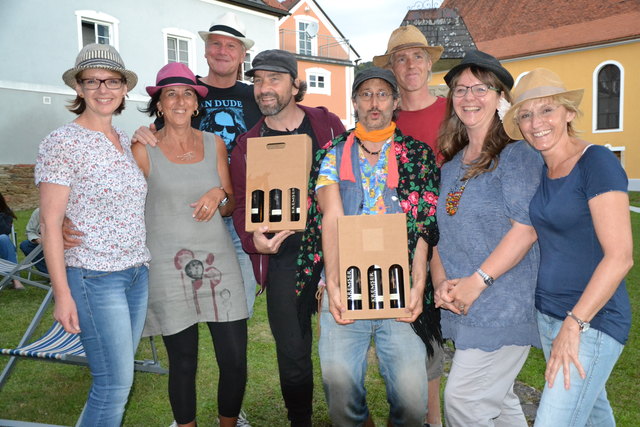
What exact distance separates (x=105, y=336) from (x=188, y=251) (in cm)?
70

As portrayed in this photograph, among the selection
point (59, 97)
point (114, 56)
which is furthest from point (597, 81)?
point (114, 56)

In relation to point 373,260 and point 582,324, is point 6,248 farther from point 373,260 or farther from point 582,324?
point 582,324

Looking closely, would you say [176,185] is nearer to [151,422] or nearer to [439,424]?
[151,422]

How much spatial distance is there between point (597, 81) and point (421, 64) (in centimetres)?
2844

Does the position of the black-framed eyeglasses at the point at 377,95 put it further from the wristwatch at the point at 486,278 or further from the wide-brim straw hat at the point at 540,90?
the wristwatch at the point at 486,278

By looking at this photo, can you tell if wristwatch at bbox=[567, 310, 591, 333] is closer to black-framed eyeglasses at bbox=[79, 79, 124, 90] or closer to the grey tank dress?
the grey tank dress

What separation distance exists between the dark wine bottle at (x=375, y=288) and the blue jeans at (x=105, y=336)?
1324 millimetres

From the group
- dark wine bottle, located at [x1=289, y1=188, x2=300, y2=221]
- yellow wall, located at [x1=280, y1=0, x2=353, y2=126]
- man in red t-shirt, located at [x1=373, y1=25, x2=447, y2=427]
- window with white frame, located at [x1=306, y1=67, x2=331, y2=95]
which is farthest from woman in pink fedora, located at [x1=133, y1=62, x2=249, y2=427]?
window with white frame, located at [x1=306, y1=67, x2=331, y2=95]

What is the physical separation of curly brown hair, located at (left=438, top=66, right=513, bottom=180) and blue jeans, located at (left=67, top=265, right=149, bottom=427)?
1.95m

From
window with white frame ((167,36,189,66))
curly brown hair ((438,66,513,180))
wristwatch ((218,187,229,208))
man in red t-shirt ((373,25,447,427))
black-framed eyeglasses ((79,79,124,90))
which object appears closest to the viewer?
curly brown hair ((438,66,513,180))

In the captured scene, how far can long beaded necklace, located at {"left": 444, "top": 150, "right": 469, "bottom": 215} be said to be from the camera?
9.31ft

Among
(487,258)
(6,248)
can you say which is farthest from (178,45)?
(487,258)

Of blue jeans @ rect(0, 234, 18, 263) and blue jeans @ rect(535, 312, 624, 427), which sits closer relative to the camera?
blue jeans @ rect(535, 312, 624, 427)

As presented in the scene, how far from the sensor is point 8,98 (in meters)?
16.0
